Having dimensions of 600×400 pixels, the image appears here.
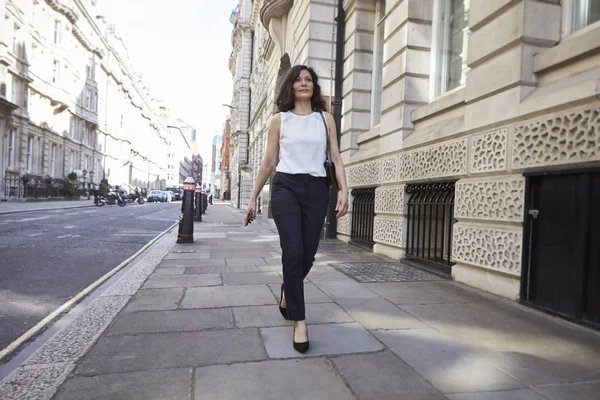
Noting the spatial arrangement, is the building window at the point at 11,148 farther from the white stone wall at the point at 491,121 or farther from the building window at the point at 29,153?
the white stone wall at the point at 491,121

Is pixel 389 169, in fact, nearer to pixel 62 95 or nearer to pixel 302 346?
pixel 302 346

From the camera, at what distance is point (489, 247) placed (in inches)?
162

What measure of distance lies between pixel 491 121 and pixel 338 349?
2902mm

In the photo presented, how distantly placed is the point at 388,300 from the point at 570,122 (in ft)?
6.74

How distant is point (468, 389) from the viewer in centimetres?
203

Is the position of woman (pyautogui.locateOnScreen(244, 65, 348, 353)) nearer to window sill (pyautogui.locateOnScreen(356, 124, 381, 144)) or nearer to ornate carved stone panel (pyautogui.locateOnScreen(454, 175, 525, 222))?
ornate carved stone panel (pyautogui.locateOnScreen(454, 175, 525, 222))

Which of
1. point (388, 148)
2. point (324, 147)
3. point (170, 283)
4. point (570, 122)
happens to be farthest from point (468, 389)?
point (388, 148)

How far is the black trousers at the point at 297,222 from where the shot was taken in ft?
8.65

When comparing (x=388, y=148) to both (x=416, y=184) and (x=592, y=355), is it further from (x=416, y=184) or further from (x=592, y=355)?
(x=592, y=355)

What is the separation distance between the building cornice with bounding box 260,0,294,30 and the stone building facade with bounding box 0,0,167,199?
22246 millimetres

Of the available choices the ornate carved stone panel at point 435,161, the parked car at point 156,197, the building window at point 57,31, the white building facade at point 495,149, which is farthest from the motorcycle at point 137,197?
the ornate carved stone panel at point 435,161

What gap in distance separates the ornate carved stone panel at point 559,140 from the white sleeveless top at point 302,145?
1977 mm

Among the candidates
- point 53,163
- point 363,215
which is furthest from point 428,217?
point 53,163

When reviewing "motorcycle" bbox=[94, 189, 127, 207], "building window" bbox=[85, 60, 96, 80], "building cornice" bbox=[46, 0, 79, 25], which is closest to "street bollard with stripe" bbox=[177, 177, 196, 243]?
"motorcycle" bbox=[94, 189, 127, 207]
